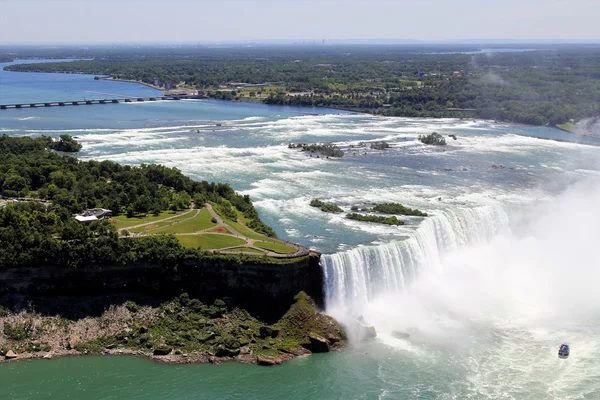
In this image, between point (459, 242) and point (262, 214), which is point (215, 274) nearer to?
point (262, 214)

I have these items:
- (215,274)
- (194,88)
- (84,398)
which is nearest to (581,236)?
(215,274)

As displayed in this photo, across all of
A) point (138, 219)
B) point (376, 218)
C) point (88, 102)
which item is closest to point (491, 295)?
point (376, 218)

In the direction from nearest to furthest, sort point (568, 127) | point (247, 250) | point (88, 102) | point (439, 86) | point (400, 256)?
1. point (247, 250)
2. point (400, 256)
3. point (568, 127)
4. point (88, 102)
5. point (439, 86)

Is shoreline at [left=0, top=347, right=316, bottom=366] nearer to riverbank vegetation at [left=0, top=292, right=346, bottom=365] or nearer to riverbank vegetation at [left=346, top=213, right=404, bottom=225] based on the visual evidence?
riverbank vegetation at [left=0, top=292, right=346, bottom=365]

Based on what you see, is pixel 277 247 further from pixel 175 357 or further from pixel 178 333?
pixel 175 357

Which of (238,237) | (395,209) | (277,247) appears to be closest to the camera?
(277,247)

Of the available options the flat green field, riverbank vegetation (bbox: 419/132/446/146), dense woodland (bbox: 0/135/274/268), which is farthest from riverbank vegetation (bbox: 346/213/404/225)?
riverbank vegetation (bbox: 419/132/446/146)

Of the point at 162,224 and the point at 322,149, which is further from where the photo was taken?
the point at 322,149
